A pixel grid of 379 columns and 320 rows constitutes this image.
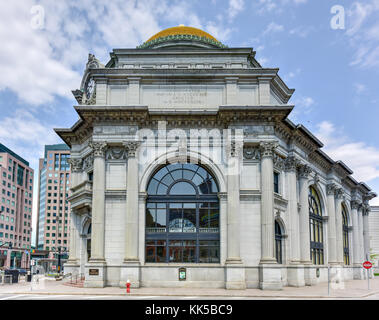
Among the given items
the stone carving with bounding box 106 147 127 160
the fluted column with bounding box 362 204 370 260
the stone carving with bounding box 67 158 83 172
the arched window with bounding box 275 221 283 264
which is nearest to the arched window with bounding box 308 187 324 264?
the arched window with bounding box 275 221 283 264

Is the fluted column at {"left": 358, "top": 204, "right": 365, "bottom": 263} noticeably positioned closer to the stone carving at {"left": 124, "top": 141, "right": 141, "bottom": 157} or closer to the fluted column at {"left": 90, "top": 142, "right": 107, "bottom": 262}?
the stone carving at {"left": 124, "top": 141, "right": 141, "bottom": 157}

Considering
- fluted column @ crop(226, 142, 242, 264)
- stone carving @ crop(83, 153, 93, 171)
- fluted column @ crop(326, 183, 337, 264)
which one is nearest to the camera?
fluted column @ crop(226, 142, 242, 264)

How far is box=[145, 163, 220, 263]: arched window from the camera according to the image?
114 feet

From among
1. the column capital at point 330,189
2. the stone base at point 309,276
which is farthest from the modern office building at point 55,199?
the stone base at point 309,276

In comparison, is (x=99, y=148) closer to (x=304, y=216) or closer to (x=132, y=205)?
(x=132, y=205)

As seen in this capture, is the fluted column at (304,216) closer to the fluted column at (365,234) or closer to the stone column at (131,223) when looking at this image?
the stone column at (131,223)

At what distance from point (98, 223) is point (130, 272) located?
4.53m

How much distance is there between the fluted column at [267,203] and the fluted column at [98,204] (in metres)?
12.5

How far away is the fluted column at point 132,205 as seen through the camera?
33.3m

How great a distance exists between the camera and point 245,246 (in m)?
34.1

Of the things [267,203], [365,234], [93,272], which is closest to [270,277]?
[267,203]

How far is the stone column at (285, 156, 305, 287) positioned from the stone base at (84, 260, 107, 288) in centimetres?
1588

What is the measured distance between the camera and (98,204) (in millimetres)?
34188

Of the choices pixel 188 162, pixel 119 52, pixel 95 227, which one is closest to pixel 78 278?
pixel 95 227
